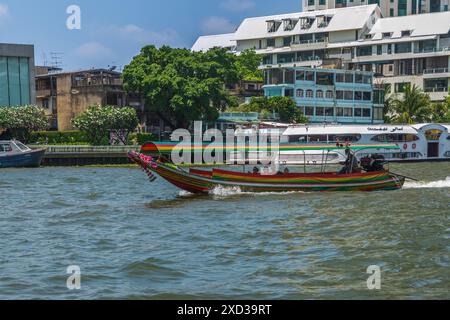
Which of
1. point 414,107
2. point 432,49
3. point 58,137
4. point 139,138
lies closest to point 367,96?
point 414,107

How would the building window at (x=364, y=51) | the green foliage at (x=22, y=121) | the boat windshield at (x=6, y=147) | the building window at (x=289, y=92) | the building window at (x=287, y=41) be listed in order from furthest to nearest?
the building window at (x=287, y=41)
the building window at (x=364, y=51)
the building window at (x=289, y=92)
the green foliage at (x=22, y=121)
the boat windshield at (x=6, y=147)

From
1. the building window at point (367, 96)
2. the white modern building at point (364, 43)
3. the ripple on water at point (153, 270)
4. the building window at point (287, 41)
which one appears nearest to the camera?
the ripple on water at point (153, 270)

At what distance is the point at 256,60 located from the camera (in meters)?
83.2

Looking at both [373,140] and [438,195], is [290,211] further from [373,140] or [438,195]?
[373,140]

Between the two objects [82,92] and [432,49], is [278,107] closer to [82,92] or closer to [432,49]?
[82,92]

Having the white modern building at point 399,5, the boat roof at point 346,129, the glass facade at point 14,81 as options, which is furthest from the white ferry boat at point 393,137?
the white modern building at point 399,5

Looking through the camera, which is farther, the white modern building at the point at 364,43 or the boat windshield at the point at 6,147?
the white modern building at the point at 364,43

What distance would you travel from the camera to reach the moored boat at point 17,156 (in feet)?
162

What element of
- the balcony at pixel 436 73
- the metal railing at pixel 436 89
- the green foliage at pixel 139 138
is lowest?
the green foliage at pixel 139 138

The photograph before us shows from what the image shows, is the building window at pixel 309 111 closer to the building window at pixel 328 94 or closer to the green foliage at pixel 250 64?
the building window at pixel 328 94

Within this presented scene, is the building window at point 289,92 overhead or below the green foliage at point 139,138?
overhead

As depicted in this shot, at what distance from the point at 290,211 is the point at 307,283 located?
34.4 ft

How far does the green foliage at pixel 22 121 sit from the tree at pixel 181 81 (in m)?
8.08
